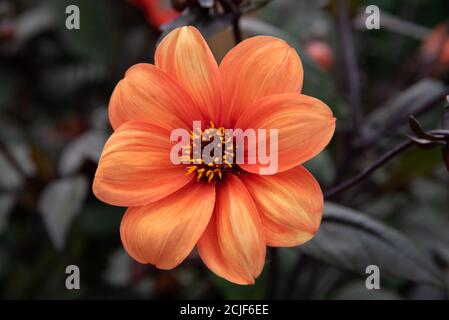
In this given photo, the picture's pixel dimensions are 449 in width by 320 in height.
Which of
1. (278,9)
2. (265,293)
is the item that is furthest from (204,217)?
(278,9)

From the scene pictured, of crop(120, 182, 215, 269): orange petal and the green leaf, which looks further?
the green leaf

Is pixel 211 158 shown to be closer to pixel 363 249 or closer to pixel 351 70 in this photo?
pixel 363 249

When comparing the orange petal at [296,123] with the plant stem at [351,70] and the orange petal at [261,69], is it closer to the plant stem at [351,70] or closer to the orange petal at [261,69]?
the orange petal at [261,69]

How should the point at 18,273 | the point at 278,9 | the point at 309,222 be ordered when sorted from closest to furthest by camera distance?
the point at 309,222, the point at 18,273, the point at 278,9

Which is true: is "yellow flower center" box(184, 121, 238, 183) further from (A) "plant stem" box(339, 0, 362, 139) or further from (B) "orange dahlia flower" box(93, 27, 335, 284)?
(A) "plant stem" box(339, 0, 362, 139)

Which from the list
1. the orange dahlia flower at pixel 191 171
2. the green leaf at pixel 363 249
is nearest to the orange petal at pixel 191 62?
the orange dahlia flower at pixel 191 171

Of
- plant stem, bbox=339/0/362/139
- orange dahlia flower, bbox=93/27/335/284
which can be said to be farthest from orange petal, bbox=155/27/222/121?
plant stem, bbox=339/0/362/139
